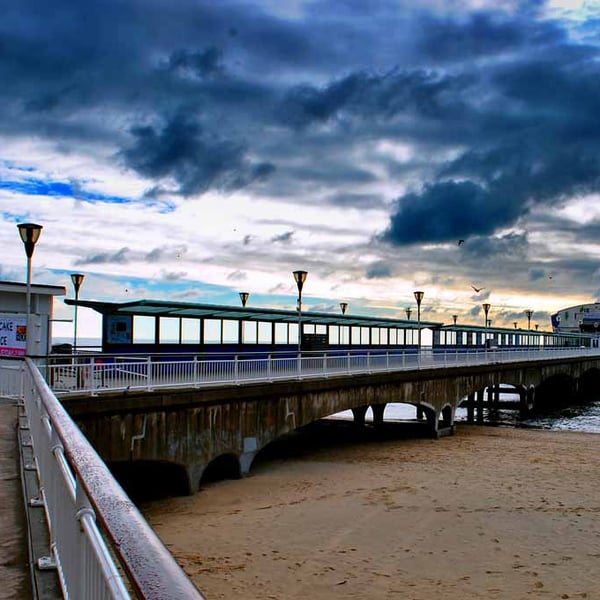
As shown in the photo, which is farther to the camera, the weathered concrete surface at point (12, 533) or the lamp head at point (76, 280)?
the lamp head at point (76, 280)

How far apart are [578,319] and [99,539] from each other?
138 metres

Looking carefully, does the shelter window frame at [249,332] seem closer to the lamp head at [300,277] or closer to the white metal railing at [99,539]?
the lamp head at [300,277]

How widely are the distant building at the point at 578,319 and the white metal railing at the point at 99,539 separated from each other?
128830 millimetres

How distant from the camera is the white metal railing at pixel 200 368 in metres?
16.3

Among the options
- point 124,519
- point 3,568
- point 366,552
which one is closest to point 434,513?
point 366,552

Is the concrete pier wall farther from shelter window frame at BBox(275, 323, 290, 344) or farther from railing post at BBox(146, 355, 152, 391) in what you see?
shelter window frame at BBox(275, 323, 290, 344)

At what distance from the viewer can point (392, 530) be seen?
1465 cm

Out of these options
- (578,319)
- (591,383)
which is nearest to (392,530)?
(591,383)

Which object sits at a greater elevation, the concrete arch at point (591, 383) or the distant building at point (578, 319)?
the distant building at point (578, 319)

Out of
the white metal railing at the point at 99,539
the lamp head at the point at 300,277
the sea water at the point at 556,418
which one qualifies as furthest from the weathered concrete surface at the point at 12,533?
the sea water at the point at 556,418

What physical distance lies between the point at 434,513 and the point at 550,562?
153 inches

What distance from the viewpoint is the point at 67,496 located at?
138 inches

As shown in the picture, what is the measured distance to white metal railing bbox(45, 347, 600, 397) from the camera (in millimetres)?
16281

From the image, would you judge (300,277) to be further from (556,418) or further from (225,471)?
(556,418)
